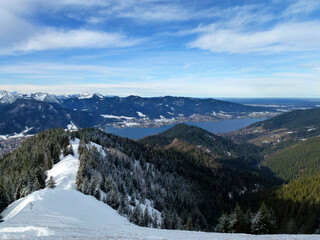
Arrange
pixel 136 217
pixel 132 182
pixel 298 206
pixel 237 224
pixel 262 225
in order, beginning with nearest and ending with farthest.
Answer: pixel 262 225
pixel 237 224
pixel 136 217
pixel 298 206
pixel 132 182

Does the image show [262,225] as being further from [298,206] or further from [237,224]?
[298,206]

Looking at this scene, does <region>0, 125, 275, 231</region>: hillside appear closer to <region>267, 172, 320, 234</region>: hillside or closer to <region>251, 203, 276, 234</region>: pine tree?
<region>251, 203, 276, 234</region>: pine tree

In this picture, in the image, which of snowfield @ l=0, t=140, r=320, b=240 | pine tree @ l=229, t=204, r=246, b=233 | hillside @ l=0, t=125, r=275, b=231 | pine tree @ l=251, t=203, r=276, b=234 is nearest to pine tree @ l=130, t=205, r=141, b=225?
hillside @ l=0, t=125, r=275, b=231

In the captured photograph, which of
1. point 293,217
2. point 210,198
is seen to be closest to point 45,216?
point 293,217

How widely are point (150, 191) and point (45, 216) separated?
2332 inches

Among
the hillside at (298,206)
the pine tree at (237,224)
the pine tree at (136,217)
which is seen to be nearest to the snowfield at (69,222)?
the pine tree at (136,217)

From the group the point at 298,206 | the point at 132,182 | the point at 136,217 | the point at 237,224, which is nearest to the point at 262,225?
the point at 237,224

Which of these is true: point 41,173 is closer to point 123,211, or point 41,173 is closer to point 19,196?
point 19,196

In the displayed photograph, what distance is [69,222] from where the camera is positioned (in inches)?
1188

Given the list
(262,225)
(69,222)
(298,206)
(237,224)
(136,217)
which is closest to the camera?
(69,222)

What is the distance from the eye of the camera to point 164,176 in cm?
10825

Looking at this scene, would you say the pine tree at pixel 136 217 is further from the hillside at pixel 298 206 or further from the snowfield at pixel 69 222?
the hillside at pixel 298 206

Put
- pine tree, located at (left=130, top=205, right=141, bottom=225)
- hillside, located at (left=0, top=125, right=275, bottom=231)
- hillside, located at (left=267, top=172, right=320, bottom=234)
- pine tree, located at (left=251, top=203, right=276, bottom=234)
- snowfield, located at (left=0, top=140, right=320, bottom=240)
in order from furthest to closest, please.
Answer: hillside, located at (left=267, top=172, right=320, bottom=234) < hillside, located at (left=0, top=125, right=275, bottom=231) < pine tree, located at (left=130, top=205, right=141, bottom=225) < pine tree, located at (left=251, top=203, right=276, bottom=234) < snowfield, located at (left=0, top=140, right=320, bottom=240)

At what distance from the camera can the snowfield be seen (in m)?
22.4
